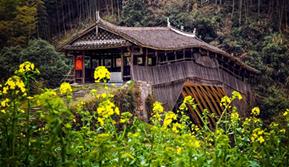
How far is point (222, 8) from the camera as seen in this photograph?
1437 inches

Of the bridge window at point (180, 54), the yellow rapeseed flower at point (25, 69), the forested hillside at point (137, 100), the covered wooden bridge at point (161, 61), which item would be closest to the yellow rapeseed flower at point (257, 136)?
the forested hillside at point (137, 100)

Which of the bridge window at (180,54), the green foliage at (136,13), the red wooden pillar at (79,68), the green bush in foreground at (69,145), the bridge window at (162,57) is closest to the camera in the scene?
the green bush in foreground at (69,145)

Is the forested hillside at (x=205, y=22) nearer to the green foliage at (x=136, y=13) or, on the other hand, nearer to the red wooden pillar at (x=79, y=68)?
the green foliage at (x=136, y=13)

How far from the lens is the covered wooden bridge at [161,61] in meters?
18.1

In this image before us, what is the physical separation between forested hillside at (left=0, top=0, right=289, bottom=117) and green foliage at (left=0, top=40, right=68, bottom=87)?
26 cm

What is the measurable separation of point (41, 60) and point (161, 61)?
789 centimetres

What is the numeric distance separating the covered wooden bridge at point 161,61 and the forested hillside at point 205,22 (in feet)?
16.9

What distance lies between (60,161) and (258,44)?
101ft

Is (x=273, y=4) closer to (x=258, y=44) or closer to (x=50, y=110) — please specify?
(x=258, y=44)

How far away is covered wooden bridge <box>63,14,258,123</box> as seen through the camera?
59.3ft

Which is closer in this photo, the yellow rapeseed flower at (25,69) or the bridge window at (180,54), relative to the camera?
the yellow rapeseed flower at (25,69)

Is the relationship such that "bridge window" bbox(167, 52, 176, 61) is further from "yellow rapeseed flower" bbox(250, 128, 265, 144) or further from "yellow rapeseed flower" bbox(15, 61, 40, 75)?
"yellow rapeseed flower" bbox(15, 61, 40, 75)

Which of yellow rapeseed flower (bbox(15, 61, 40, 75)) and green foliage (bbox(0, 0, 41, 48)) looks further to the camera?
green foliage (bbox(0, 0, 41, 48))

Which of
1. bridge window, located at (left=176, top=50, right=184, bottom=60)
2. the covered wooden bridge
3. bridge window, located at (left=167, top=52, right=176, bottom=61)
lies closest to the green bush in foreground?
the covered wooden bridge
